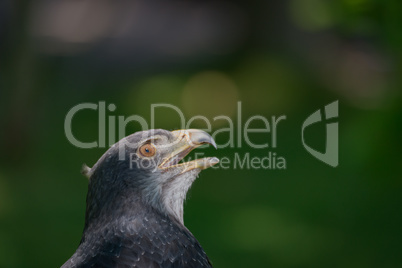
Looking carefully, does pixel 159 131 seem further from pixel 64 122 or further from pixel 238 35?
pixel 238 35

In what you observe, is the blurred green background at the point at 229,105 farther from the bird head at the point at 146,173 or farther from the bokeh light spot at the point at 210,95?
the bird head at the point at 146,173

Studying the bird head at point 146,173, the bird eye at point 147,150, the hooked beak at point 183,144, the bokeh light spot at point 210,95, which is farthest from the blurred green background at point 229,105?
the bird eye at point 147,150

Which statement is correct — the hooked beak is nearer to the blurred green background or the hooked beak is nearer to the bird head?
the bird head

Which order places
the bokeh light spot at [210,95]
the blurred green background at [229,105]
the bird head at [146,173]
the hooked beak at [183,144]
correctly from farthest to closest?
the bokeh light spot at [210,95], the blurred green background at [229,105], the hooked beak at [183,144], the bird head at [146,173]

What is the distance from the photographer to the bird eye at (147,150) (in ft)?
12.6

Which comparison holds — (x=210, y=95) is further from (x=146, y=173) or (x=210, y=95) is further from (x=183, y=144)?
(x=146, y=173)

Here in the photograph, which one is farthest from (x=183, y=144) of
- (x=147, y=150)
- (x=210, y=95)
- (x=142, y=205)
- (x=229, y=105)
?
(x=210, y=95)

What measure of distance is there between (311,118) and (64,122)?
453 centimetres

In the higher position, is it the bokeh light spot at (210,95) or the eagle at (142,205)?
the bokeh light spot at (210,95)

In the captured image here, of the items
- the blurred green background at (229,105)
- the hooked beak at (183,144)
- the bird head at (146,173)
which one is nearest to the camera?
the bird head at (146,173)

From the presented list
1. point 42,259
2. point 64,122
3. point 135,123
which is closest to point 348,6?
point 42,259

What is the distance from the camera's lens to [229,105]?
1220cm

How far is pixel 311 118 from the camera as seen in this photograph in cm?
1166

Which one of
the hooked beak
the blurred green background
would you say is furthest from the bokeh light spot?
the hooked beak
